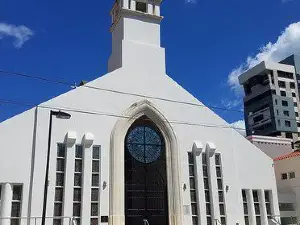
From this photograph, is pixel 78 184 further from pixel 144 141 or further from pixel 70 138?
pixel 144 141

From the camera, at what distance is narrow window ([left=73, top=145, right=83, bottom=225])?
70.6ft

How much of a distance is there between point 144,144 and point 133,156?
1193mm

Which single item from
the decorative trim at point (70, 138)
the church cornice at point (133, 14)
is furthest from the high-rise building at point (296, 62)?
the decorative trim at point (70, 138)

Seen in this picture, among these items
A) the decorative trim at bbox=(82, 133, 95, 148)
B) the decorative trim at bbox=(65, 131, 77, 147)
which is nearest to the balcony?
the decorative trim at bbox=(82, 133, 95, 148)

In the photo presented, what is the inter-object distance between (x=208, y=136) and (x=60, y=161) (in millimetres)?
10408

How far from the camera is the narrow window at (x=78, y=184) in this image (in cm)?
2153

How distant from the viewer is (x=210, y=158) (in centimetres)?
2612

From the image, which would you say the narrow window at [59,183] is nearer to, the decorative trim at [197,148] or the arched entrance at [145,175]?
the arched entrance at [145,175]

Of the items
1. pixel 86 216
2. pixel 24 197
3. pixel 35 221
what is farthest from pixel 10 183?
pixel 86 216

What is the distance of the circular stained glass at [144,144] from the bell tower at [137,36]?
173 inches

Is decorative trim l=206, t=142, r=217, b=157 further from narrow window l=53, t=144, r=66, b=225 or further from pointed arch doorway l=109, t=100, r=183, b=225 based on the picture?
narrow window l=53, t=144, r=66, b=225

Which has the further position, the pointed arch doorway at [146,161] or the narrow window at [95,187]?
the pointed arch doorway at [146,161]

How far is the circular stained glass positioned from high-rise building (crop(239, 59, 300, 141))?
60.4 metres

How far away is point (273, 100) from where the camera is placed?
274 feet
